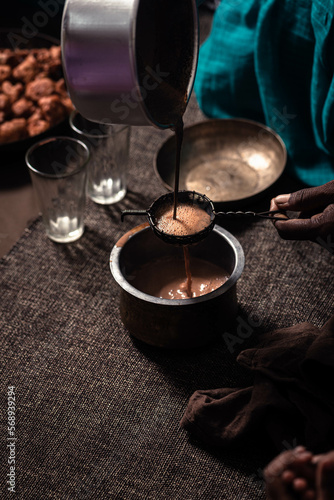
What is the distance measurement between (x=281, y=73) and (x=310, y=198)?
1.86 feet

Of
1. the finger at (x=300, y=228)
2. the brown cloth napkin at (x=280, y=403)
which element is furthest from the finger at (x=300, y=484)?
the finger at (x=300, y=228)

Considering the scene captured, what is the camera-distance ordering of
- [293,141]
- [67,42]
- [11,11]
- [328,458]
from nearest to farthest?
[328,458] < [67,42] < [293,141] < [11,11]

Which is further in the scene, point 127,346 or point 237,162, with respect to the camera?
point 237,162

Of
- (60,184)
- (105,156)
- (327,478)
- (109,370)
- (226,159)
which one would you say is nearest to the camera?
(327,478)

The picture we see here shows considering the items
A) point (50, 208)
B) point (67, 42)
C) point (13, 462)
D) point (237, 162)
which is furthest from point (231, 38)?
point (13, 462)

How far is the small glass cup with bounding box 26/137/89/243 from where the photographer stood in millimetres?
1299

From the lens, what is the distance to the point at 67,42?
857mm

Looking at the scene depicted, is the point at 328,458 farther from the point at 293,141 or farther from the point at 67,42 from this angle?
the point at 293,141

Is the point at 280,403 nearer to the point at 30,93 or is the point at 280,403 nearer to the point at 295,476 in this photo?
the point at 295,476

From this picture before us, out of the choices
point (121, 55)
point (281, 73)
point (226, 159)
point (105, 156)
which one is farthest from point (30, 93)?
point (121, 55)

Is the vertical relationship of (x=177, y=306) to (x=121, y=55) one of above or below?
below

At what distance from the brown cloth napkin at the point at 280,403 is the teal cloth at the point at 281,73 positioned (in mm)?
651

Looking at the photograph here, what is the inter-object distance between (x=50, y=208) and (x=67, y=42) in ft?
1.79

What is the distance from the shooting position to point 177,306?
0.99 metres
